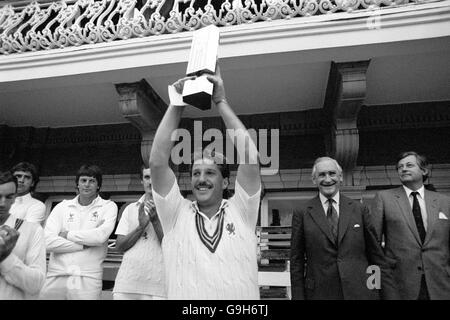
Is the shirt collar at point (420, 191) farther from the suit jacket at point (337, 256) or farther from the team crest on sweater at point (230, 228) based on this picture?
the team crest on sweater at point (230, 228)

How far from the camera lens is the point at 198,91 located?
1614 millimetres

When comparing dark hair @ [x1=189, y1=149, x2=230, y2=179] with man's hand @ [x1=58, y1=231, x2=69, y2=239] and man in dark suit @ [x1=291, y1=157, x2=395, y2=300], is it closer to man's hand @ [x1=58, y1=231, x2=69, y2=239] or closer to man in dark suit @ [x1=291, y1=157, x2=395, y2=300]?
man in dark suit @ [x1=291, y1=157, x2=395, y2=300]

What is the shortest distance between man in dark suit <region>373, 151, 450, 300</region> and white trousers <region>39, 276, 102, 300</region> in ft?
6.55

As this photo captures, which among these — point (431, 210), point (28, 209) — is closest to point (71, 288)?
point (28, 209)

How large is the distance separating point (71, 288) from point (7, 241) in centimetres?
98

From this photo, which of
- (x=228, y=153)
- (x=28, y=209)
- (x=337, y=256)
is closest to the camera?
(x=337, y=256)

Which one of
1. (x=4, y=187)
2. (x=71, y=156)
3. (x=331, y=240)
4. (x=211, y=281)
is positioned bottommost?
(x=211, y=281)

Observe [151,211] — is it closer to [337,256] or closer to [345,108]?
[337,256]

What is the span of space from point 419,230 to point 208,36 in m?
1.84

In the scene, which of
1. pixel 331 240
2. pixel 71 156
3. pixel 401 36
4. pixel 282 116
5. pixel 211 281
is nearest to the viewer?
pixel 211 281

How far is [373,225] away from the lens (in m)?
2.51

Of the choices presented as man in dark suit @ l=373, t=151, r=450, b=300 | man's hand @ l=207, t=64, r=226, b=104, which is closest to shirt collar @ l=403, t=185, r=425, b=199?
man in dark suit @ l=373, t=151, r=450, b=300
